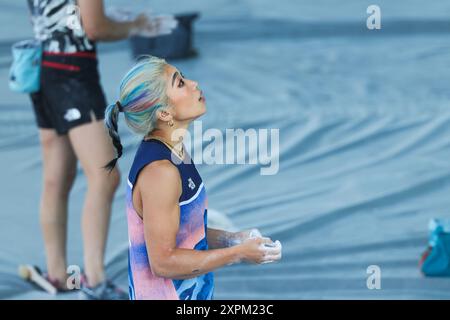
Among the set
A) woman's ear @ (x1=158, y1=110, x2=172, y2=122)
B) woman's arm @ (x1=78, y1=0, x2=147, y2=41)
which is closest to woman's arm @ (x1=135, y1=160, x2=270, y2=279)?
woman's ear @ (x1=158, y1=110, x2=172, y2=122)

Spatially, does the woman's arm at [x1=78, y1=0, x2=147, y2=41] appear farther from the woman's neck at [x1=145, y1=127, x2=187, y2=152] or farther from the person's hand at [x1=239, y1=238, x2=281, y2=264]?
the person's hand at [x1=239, y1=238, x2=281, y2=264]

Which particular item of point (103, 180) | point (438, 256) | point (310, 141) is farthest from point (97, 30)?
point (310, 141)

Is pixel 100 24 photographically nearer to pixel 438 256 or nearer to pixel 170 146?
pixel 170 146

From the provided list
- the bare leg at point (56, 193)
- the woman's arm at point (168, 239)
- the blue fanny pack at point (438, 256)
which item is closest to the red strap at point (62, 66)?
the bare leg at point (56, 193)

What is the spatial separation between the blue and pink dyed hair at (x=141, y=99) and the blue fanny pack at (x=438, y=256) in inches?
66.5

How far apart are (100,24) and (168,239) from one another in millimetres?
1214

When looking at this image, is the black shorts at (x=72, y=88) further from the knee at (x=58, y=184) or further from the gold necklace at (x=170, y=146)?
the gold necklace at (x=170, y=146)

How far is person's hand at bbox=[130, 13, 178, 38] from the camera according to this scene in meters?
3.38

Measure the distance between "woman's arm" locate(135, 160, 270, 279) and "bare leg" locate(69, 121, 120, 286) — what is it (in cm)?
118

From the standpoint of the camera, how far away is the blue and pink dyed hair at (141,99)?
92.0 inches

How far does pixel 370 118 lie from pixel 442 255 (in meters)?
1.62

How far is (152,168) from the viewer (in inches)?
90.0

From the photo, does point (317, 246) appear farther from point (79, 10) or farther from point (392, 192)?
point (79, 10)

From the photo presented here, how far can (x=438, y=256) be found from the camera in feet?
12.2
